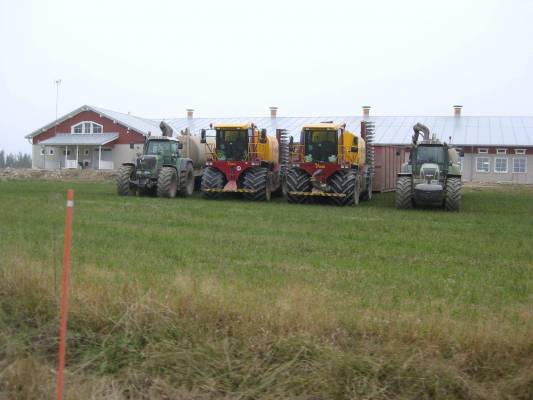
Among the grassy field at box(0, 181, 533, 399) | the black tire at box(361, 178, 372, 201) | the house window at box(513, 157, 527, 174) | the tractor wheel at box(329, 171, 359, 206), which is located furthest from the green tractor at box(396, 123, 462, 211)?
the house window at box(513, 157, 527, 174)

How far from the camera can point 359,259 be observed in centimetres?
941

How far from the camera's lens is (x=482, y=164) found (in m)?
44.2

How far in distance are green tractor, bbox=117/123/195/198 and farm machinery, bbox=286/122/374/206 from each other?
4.56 meters

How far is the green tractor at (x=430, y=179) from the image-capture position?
60.6 ft

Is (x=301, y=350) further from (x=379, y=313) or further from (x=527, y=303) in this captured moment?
(x=527, y=303)

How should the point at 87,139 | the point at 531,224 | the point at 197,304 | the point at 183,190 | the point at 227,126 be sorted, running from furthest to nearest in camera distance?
the point at 87,139
the point at 183,190
the point at 227,126
the point at 531,224
the point at 197,304

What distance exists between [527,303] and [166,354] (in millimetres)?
4079

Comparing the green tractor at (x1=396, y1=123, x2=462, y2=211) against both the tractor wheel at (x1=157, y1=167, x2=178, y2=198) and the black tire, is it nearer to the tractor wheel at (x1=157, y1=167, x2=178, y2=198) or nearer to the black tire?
the black tire

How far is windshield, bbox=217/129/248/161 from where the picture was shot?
72.2ft

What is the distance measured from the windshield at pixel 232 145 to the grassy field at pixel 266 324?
12337mm

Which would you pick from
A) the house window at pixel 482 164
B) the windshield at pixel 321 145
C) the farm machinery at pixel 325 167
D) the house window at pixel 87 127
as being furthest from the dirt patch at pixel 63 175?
the house window at pixel 482 164

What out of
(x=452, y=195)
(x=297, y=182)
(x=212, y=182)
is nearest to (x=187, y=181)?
(x=212, y=182)

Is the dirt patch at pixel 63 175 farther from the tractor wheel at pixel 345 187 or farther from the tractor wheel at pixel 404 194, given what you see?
the tractor wheel at pixel 404 194

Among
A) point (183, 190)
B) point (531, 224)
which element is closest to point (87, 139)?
point (183, 190)
